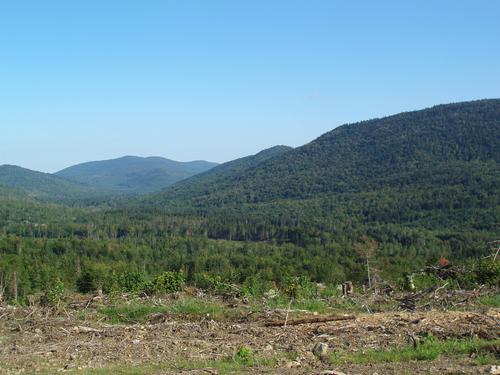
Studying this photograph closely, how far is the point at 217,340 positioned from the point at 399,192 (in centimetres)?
14466

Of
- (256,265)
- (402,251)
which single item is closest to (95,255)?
(256,265)

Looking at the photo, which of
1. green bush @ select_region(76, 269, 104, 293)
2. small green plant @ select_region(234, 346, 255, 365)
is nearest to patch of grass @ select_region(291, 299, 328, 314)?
small green plant @ select_region(234, 346, 255, 365)

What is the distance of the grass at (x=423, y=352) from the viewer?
7680mm

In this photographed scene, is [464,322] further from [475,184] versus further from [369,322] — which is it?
[475,184]

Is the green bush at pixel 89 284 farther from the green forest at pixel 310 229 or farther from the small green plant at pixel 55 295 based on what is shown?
the small green plant at pixel 55 295

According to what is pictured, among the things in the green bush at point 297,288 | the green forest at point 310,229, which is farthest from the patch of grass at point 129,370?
the green bush at point 297,288

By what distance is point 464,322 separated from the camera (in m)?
9.38

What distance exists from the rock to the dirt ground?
0.12m

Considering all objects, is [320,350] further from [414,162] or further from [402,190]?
[414,162]

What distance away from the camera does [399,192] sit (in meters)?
146

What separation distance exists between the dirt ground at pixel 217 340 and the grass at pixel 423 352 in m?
0.19

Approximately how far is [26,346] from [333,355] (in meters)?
5.52

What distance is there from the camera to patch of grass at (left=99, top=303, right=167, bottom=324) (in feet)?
35.0

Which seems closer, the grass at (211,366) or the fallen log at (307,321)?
the grass at (211,366)
